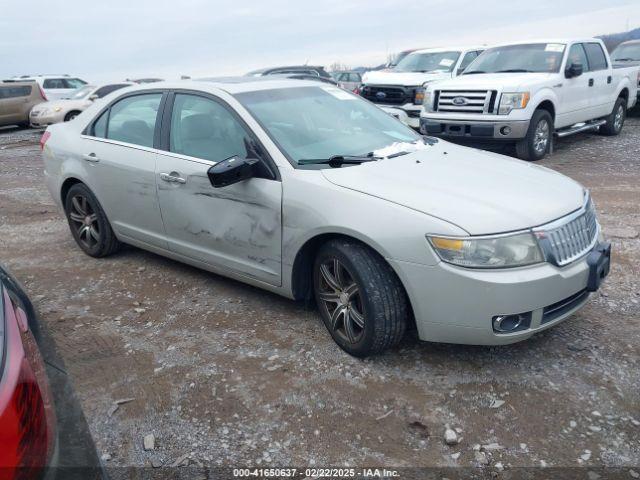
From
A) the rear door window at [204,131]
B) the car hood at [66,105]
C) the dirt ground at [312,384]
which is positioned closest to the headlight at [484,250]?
the dirt ground at [312,384]

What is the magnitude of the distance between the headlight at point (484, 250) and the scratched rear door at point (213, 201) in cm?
107

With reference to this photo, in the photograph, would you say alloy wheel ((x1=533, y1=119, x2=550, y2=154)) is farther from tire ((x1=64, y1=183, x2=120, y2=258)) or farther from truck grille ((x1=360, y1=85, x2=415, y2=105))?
tire ((x1=64, y1=183, x2=120, y2=258))

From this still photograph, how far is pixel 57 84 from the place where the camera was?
21.0 metres

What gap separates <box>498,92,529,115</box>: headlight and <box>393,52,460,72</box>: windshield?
160 inches

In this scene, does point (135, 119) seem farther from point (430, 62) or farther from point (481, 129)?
point (430, 62)

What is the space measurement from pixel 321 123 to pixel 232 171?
855 mm

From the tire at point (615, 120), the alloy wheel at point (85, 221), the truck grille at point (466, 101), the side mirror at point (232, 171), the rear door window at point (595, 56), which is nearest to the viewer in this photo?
the side mirror at point (232, 171)

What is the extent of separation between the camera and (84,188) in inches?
190

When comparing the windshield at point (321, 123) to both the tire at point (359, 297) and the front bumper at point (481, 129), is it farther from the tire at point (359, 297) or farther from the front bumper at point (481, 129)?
the front bumper at point (481, 129)

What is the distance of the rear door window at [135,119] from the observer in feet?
13.9

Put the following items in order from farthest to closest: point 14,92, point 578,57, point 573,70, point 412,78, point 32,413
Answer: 1. point 14,92
2. point 412,78
3. point 578,57
4. point 573,70
5. point 32,413

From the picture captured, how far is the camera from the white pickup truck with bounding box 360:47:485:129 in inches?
436

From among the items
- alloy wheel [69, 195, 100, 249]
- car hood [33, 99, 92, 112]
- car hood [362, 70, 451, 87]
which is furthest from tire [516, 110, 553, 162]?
car hood [33, 99, 92, 112]

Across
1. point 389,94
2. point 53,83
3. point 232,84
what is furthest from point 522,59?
point 53,83
